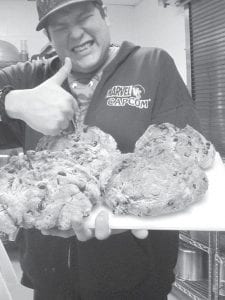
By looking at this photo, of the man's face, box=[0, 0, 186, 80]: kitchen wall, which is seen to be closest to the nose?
the man's face

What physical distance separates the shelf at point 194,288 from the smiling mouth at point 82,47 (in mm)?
2103

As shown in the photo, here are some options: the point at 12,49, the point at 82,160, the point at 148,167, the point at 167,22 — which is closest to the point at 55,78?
the point at 82,160

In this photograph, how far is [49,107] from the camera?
3.70 feet

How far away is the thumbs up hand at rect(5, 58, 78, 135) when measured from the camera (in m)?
1.13

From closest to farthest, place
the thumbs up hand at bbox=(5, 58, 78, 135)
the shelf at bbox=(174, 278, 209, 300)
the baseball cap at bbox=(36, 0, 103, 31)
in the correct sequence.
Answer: the thumbs up hand at bbox=(5, 58, 78, 135) < the baseball cap at bbox=(36, 0, 103, 31) < the shelf at bbox=(174, 278, 209, 300)

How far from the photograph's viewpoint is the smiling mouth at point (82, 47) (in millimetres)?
1359

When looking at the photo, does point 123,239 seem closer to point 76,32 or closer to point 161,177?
point 161,177

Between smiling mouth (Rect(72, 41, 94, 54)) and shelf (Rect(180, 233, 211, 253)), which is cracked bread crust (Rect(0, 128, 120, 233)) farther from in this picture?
shelf (Rect(180, 233, 211, 253))

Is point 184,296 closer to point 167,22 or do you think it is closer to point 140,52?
point 140,52

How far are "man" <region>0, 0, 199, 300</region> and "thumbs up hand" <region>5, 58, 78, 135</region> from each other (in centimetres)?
9

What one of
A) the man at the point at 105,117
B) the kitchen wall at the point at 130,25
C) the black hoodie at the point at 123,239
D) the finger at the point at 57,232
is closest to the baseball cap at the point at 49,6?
the man at the point at 105,117

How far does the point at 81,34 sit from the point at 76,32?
18 mm

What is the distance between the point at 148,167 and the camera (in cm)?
99

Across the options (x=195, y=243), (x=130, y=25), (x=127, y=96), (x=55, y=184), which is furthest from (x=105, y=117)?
(x=130, y=25)
